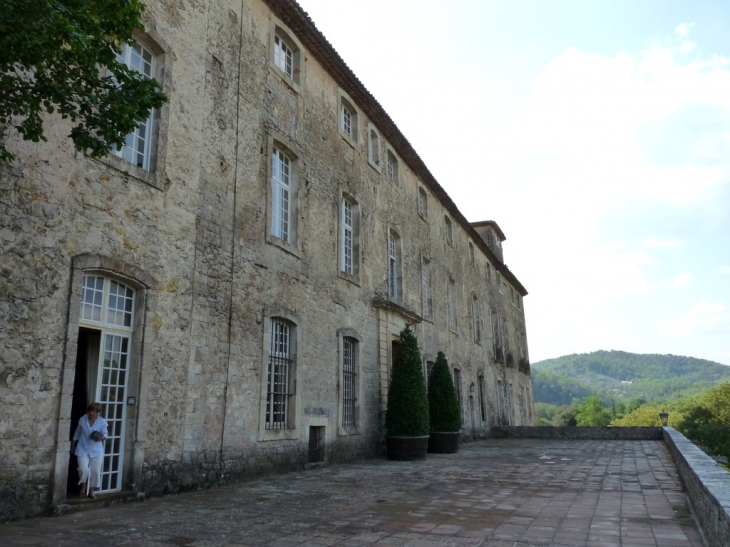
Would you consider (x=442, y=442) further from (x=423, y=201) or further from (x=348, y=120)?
(x=423, y=201)

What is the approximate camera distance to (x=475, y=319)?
82.2 ft

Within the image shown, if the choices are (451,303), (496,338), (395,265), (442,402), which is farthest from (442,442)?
(496,338)

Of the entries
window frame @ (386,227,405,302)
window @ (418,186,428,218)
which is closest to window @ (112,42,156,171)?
window frame @ (386,227,405,302)

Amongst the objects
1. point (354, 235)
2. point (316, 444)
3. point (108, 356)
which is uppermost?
point (354, 235)

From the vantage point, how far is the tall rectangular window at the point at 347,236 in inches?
530

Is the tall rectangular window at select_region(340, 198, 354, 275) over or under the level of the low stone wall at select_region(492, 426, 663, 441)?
over

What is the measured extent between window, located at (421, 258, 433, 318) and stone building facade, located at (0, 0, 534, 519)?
3.02 m

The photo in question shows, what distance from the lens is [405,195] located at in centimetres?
1783

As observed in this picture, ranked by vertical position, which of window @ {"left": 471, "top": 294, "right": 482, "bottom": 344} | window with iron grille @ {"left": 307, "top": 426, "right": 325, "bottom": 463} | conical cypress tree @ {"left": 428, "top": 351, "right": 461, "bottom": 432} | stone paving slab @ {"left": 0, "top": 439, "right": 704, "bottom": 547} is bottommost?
stone paving slab @ {"left": 0, "top": 439, "right": 704, "bottom": 547}

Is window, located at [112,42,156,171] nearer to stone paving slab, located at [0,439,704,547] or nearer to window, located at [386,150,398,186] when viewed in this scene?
stone paving slab, located at [0,439,704,547]

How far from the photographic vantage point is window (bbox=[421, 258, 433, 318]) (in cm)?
1846

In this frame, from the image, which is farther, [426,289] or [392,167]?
[426,289]

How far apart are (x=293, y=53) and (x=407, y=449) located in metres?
9.05

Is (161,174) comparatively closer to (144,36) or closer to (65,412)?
(144,36)
